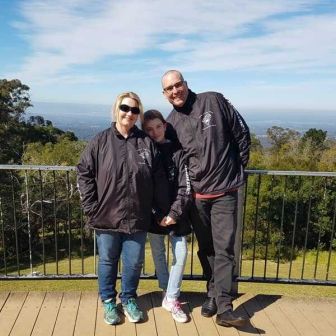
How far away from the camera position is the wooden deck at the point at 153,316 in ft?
10.1

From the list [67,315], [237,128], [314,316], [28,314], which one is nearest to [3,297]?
[28,314]

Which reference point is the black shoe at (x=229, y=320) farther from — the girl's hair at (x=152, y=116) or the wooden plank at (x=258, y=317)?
the girl's hair at (x=152, y=116)

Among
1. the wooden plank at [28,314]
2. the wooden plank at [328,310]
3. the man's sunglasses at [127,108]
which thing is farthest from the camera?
the wooden plank at [328,310]

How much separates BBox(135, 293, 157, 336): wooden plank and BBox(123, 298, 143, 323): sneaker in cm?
5

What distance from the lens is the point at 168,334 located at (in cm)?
306

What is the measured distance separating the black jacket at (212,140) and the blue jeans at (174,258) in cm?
47

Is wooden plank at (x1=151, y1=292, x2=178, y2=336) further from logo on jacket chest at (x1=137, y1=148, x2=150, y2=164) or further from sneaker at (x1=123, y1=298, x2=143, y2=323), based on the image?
logo on jacket chest at (x1=137, y1=148, x2=150, y2=164)

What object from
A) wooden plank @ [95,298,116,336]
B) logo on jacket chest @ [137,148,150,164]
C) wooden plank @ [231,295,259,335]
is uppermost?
logo on jacket chest @ [137,148,150,164]

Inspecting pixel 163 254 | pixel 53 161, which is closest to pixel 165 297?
pixel 163 254

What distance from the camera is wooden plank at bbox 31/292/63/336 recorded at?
306 cm

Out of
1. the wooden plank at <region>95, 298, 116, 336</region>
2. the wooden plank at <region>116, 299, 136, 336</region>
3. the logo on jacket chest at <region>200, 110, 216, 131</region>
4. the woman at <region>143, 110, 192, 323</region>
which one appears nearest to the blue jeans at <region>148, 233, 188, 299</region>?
the woman at <region>143, 110, 192, 323</region>

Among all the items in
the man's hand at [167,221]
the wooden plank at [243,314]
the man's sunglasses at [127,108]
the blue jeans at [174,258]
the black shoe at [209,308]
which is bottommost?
the wooden plank at [243,314]

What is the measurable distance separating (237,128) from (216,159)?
0.30m

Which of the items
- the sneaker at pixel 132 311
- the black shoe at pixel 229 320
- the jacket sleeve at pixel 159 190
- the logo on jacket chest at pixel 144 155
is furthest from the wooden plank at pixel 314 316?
the logo on jacket chest at pixel 144 155
